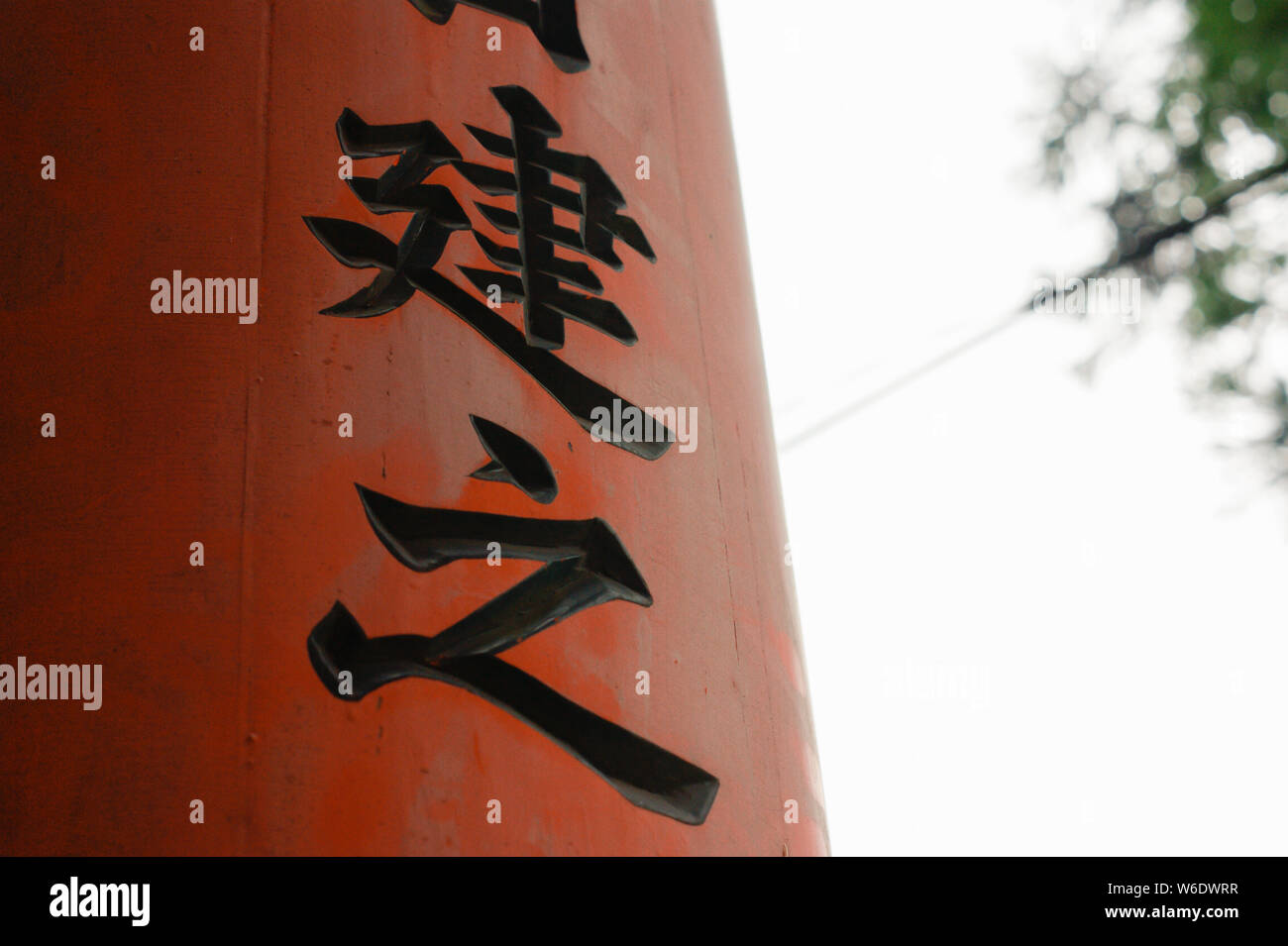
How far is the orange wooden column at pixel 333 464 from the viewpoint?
5.99 feet

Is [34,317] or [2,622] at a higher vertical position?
[34,317]

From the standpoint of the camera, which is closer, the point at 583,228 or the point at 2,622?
the point at 2,622

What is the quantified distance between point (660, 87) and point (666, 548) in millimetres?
1422

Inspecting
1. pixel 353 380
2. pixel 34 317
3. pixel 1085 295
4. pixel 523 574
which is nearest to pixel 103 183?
pixel 34 317

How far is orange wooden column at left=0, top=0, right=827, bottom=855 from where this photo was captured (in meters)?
1.83

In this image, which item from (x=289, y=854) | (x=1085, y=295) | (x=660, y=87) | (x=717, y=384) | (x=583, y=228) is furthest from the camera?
(x=1085, y=295)

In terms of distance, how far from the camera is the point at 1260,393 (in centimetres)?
397

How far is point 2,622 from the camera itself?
75.9 inches

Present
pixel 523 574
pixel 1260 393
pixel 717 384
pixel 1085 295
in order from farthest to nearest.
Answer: pixel 1085 295, pixel 1260 393, pixel 717 384, pixel 523 574

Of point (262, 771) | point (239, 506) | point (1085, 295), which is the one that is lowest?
point (262, 771)

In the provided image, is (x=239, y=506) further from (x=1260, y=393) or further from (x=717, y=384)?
(x=1260, y=393)

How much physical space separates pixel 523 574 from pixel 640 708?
1.10ft

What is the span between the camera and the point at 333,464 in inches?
79.6

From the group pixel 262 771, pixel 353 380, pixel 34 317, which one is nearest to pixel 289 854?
pixel 262 771
